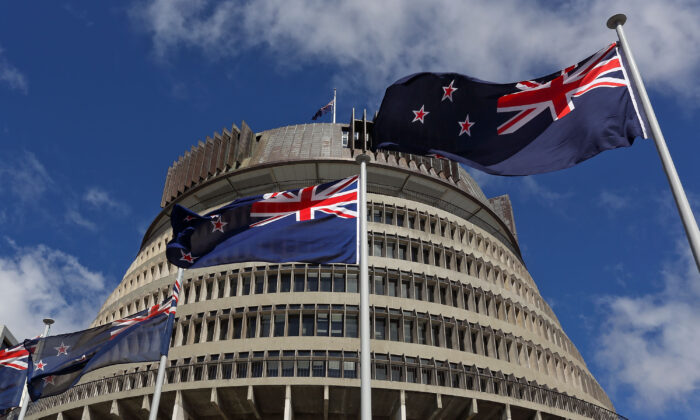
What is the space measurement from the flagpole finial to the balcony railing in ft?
89.8

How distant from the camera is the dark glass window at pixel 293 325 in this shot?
40531mm

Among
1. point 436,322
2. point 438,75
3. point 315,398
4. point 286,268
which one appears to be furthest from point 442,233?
point 438,75

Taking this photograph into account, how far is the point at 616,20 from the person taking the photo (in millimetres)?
15500

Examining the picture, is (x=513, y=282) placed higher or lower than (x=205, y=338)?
higher

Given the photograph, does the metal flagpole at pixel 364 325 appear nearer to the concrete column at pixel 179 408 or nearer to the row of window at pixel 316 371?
the row of window at pixel 316 371

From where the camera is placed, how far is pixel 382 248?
4641 cm

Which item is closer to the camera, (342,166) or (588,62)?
(588,62)

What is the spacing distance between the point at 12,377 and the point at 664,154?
99.1 feet

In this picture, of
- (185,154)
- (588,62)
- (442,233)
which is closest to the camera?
→ (588,62)

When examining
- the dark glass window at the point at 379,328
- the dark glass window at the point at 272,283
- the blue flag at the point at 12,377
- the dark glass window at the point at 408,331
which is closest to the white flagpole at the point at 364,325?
the blue flag at the point at 12,377

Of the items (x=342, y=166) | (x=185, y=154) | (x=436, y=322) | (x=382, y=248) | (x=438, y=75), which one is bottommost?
(x=438, y=75)

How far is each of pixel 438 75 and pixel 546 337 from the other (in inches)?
1507

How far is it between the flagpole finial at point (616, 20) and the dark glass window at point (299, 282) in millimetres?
31054

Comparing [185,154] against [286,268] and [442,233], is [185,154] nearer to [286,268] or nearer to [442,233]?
[286,268]
